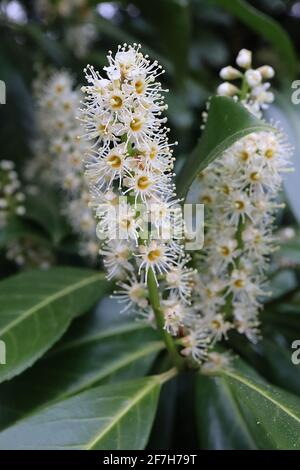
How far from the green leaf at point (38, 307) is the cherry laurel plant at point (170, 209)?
134 mm

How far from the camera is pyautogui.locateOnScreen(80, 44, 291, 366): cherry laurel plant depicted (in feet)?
3.03

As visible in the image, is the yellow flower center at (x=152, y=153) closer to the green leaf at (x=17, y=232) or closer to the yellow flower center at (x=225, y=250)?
the yellow flower center at (x=225, y=250)

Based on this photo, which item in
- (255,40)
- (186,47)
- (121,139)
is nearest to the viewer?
(121,139)

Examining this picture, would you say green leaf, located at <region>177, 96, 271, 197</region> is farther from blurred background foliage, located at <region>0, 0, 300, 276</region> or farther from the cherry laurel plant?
blurred background foliage, located at <region>0, 0, 300, 276</region>

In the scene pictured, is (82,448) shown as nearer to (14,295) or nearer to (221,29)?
(14,295)

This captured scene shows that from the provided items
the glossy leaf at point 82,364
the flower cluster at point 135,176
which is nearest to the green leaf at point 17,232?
the glossy leaf at point 82,364

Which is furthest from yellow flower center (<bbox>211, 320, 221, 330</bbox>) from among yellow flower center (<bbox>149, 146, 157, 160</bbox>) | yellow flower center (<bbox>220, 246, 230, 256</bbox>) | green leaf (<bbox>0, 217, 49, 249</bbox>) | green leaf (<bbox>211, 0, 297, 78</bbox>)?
green leaf (<bbox>211, 0, 297, 78</bbox>)

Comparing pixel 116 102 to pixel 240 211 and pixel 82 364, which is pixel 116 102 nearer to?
pixel 240 211

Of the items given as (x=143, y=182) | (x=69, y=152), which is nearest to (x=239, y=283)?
(x=143, y=182)

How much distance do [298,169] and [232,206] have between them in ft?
1.46

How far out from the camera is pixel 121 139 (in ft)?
3.05

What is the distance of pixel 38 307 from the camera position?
123cm

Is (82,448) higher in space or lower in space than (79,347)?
lower

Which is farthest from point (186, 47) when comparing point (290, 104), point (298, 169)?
point (298, 169)
